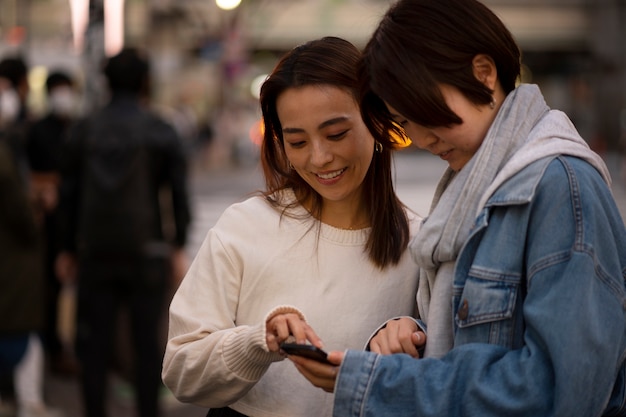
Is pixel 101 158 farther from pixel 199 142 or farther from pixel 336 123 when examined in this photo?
pixel 199 142

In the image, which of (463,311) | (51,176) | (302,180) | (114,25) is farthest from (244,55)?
(463,311)

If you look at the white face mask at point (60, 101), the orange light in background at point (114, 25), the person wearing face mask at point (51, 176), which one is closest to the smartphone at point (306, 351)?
the person wearing face mask at point (51, 176)

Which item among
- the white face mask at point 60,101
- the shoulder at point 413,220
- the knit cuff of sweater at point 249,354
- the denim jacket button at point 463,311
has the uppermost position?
the white face mask at point 60,101

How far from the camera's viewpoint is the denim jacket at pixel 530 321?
1.72 m

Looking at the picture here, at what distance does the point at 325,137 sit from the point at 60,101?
538 centimetres

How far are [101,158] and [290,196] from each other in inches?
109

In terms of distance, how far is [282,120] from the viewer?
95.7 inches

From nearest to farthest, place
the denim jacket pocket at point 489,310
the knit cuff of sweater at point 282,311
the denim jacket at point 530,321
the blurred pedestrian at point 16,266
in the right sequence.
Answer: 1. the denim jacket at point 530,321
2. the denim jacket pocket at point 489,310
3. the knit cuff of sweater at point 282,311
4. the blurred pedestrian at point 16,266

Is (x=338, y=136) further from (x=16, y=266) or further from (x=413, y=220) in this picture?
(x=16, y=266)

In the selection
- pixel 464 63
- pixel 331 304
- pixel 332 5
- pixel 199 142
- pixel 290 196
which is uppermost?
pixel 332 5

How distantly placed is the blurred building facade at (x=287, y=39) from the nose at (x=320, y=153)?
3099cm

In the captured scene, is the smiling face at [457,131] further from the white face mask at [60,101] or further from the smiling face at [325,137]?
the white face mask at [60,101]

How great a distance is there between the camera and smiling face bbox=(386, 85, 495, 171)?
1.93 metres

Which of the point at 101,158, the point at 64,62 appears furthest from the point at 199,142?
the point at 101,158
